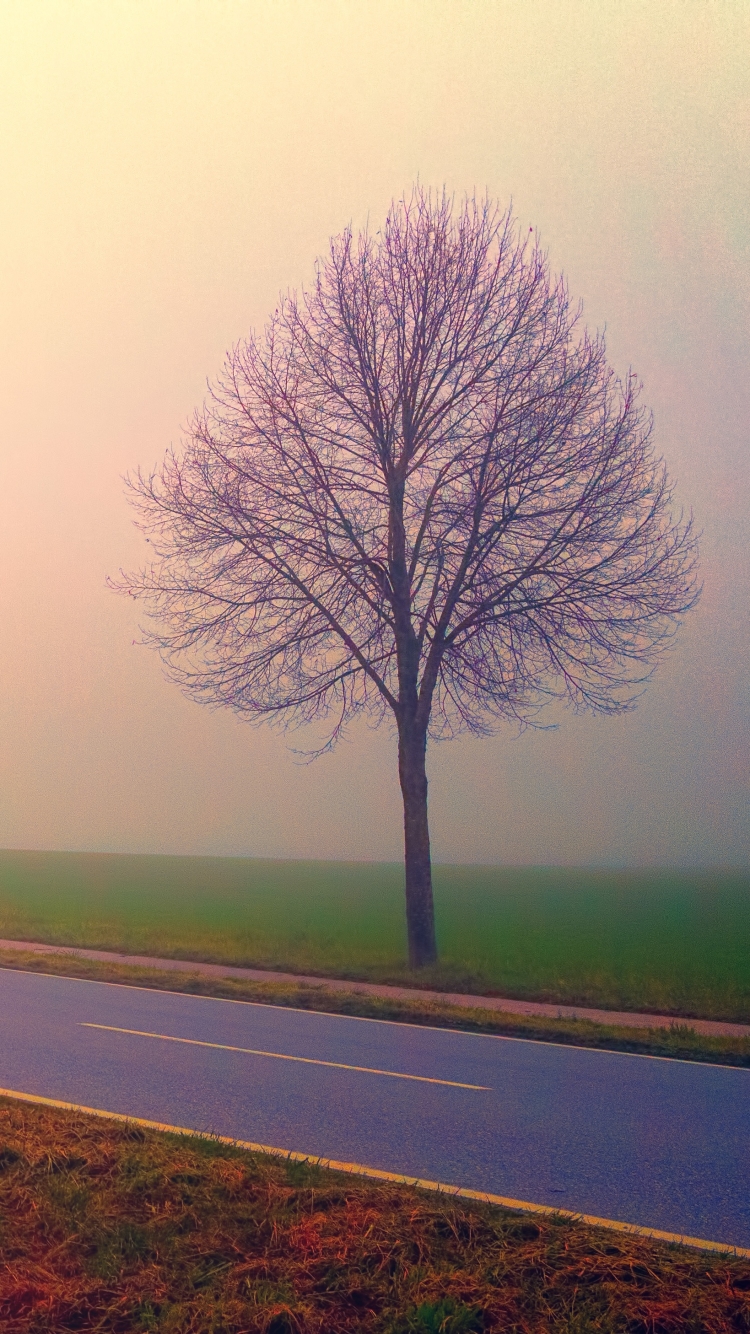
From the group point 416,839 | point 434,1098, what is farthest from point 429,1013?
point 416,839

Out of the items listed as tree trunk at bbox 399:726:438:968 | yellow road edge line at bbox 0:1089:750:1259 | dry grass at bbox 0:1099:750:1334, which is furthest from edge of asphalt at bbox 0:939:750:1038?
dry grass at bbox 0:1099:750:1334

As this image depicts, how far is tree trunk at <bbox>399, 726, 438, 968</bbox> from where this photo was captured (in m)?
19.1

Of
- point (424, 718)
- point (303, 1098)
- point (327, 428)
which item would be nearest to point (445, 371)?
point (327, 428)

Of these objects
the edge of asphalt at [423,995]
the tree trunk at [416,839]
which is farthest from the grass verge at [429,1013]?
the tree trunk at [416,839]

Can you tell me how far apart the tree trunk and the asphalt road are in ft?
19.6

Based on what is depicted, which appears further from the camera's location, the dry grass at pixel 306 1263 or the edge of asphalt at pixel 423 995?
the edge of asphalt at pixel 423 995

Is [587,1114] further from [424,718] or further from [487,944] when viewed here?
[487,944]

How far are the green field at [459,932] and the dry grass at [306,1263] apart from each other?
10100 mm

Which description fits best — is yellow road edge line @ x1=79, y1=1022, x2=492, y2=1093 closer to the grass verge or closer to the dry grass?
the grass verge

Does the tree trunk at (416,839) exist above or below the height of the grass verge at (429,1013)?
above

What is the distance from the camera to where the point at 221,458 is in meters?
20.0

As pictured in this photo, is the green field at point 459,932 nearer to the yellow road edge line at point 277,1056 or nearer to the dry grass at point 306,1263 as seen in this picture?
the yellow road edge line at point 277,1056

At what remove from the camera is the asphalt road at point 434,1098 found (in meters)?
6.43

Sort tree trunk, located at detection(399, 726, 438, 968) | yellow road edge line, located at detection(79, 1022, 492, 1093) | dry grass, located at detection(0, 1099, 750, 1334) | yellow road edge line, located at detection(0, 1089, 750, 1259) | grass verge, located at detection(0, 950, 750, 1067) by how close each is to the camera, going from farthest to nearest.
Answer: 1. tree trunk, located at detection(399, 726, 438, 968)
2. grass verge, located at detection(0, 950, 750, 1067)
3. yellow road edge line, located at detection(79, 1022, 492, 1093)
4. yellow road edge line, located at detection(0, 1089, 750, 1259)
5. dry grass, located at detection(0, 1099, 750, 1334)
